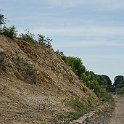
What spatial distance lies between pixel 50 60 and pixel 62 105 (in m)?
11.5

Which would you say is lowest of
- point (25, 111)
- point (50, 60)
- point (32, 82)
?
point (25, 111)

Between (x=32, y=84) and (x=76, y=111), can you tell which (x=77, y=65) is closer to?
(x=32, y=84)

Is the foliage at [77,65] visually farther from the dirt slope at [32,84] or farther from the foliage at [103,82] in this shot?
the foliage at [103,82]

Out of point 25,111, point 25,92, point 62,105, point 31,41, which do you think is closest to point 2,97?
point 25,111

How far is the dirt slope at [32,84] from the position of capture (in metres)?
22.1

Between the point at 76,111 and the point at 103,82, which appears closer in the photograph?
the point at 76,111

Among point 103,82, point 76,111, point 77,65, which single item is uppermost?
point 103,82

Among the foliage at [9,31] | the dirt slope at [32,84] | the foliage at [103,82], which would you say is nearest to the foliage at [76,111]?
the dirt slope at [32,84]

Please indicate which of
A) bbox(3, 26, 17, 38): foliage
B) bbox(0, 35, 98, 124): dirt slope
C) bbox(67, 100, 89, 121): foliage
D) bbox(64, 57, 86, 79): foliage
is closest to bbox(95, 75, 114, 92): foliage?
bbox(64, 57, 86, 79): foliage

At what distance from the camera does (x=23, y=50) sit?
1406 inches

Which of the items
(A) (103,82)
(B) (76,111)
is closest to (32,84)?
(B) (76,111)

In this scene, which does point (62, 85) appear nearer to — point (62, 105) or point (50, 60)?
point (50, 60)

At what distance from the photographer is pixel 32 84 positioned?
3100 centimetres

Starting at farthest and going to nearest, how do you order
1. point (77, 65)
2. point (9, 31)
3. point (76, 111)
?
1. point (77, 65)
2. point (9, 31)
3. point (76, 111)
